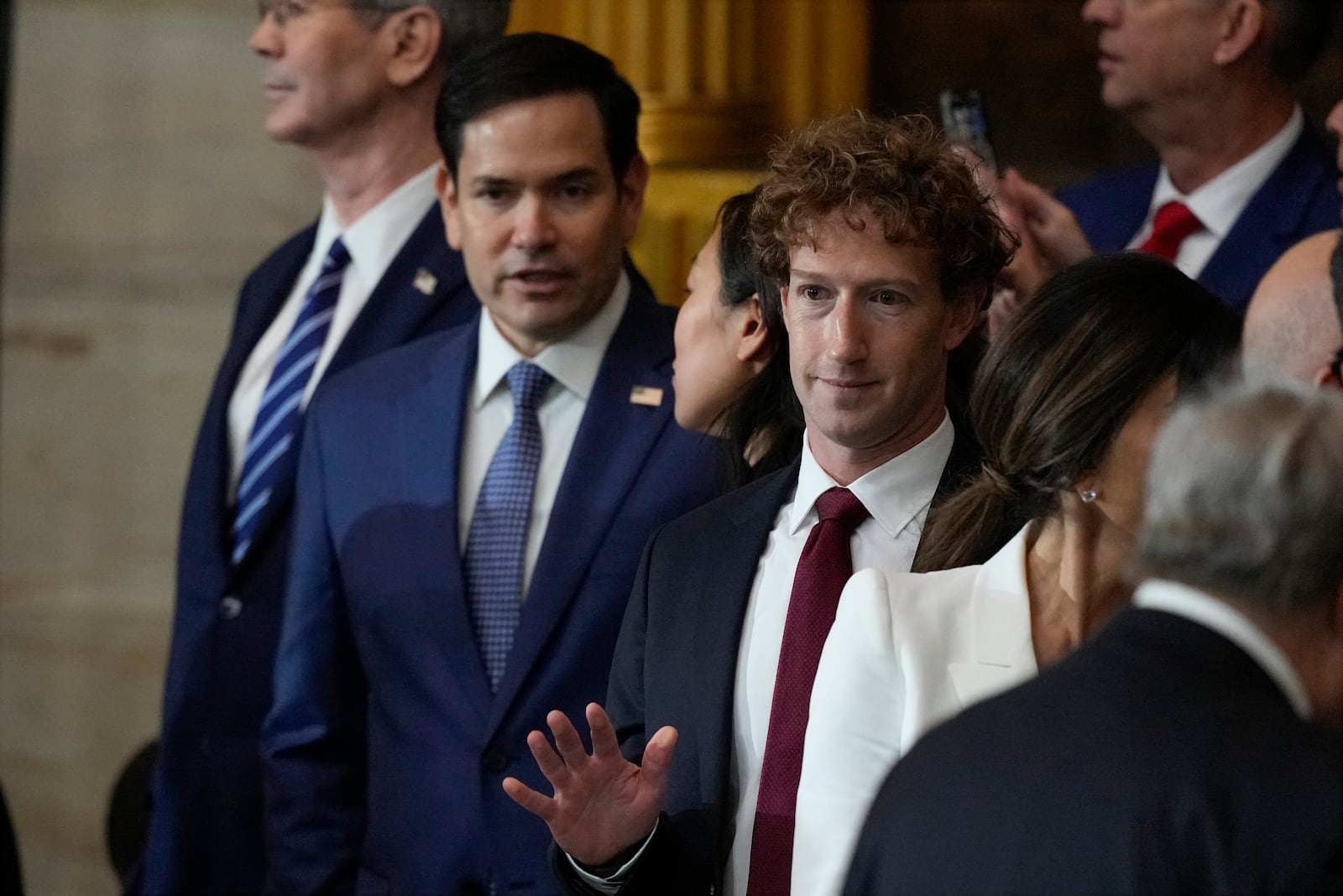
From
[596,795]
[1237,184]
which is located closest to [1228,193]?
[1237,184]

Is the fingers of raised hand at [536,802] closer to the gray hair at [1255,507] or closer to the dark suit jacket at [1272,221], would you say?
the gray hair at [1255,507]

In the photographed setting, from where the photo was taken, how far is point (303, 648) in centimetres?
321

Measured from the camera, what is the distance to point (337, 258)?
3.94 meters

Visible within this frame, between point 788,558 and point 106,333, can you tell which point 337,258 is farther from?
point 106,333

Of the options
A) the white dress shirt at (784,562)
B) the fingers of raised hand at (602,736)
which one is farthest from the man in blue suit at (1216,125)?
the fingers of raised hand at (602,736)

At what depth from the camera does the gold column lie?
14.9ft

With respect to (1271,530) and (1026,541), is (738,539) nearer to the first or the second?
(1026,541)

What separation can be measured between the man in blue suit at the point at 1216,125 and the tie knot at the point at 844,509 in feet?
5.30

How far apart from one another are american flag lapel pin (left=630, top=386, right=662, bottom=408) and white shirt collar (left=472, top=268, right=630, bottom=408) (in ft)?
0.27

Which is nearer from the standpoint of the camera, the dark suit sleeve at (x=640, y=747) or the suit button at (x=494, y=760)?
the dark suit sleeve at (x=640, y=747)

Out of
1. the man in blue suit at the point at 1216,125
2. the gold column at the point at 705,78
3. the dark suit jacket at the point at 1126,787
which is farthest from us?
the gold column at the point at 705,78

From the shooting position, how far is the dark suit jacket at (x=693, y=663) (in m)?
2.31

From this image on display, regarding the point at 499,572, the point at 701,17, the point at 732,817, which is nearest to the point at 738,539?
the point at 732,817

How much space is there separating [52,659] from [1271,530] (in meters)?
4.69
